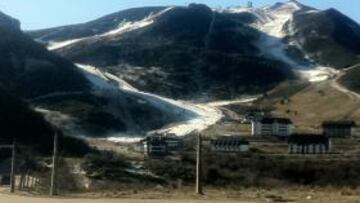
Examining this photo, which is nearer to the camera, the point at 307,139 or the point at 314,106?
the point at 307,139

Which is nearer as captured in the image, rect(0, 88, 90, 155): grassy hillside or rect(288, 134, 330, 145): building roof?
rect(0, 88, 90, 155): grassy hillside

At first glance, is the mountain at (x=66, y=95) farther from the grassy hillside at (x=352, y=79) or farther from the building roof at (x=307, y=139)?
the grassy hillside at (x=352, y=79)

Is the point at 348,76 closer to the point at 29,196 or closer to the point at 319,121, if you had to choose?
the point at 319,121

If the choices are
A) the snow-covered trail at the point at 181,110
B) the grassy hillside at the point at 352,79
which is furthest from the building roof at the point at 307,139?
the grassy hillside at the point at 352,79

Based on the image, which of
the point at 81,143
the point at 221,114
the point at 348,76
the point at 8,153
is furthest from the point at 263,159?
the point at 348,76

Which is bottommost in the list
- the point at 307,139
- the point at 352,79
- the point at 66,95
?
the point at 307,139

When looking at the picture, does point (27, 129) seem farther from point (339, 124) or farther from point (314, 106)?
point (314, 106)

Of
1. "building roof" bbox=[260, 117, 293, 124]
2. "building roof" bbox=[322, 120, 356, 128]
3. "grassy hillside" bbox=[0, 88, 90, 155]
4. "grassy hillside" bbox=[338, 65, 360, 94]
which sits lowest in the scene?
"grassy hillside" bbox=[0, 88, 90, 155]

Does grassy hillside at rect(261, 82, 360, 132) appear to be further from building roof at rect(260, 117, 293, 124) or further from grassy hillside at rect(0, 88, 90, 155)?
grassy hillside at rect(0, 88, 90, 155)

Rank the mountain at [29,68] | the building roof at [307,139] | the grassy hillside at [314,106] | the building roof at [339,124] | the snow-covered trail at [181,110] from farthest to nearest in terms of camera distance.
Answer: the grassy hillside at [314,106] → the mountain at [29,68] → the snow-covered trail at [181,110] → the building roof at [339,124] → the building roof at [307,139]

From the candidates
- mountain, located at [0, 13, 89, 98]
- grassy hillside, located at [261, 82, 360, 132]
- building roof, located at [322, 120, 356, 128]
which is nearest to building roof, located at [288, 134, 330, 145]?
building roof, located at [322, 120, 356, 128]

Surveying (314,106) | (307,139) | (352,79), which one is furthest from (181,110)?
(352,79)
